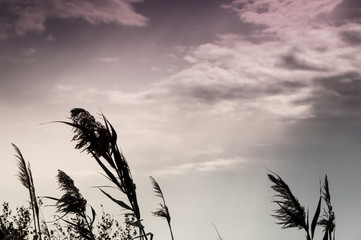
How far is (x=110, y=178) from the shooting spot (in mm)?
3637

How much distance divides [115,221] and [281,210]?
79.6 feet

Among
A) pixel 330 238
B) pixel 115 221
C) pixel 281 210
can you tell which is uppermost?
pixel 115 221

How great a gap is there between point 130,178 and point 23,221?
24.4 m

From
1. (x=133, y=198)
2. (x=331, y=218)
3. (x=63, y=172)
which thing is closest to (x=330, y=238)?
(x=331, y=218)

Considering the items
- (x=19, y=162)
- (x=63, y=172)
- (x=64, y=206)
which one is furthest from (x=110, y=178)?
(x=63, y=172)

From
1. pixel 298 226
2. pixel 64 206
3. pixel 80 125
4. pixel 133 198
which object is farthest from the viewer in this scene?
pixel 64 206

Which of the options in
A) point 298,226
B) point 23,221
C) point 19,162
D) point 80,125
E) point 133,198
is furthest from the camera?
point 23,221

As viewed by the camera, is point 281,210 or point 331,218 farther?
point 331,218

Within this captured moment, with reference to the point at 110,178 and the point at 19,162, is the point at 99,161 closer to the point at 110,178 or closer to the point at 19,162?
the point at 110,178

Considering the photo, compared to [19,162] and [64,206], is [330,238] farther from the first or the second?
[19,162]

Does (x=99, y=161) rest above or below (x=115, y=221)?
below

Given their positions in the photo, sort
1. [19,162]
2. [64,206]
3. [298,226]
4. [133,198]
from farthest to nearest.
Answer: [19,162], [64,206], [298,226], [133,198]

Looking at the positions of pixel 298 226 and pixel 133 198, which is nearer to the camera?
pixel 133 198

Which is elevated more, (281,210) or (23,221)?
(23,221)
